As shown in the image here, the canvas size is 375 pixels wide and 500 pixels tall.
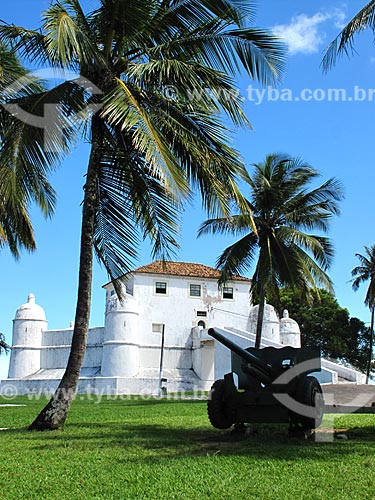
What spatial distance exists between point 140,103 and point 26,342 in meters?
35.6

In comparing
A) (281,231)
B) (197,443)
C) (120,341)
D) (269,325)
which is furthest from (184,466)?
(269,325)

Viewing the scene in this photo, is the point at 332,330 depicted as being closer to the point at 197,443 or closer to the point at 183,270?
the point at 183,270

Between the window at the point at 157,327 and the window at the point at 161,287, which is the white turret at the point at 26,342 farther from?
the window at the point at 161,287

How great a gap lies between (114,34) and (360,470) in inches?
329

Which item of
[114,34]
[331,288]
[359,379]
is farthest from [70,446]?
[359,379]

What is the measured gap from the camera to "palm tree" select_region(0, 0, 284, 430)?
10.7m

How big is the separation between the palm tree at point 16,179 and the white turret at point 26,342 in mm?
27694

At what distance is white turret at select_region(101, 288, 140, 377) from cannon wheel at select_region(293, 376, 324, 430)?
104 feet

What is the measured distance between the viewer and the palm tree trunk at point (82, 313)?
10602mm

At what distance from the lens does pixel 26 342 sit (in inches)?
1729

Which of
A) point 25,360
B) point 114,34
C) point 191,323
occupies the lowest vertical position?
point 25,360

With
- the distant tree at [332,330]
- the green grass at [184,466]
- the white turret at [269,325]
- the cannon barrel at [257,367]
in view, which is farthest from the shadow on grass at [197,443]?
the distant tree at [332,330]

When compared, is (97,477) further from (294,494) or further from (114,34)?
(114,34)

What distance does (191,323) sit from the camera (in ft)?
148
